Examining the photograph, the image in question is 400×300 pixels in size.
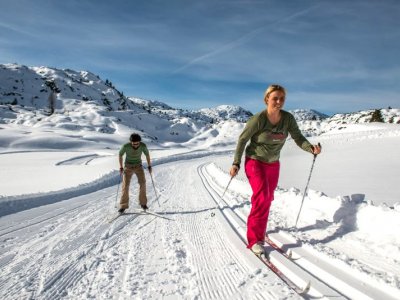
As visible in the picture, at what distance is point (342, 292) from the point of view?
3.66 metres

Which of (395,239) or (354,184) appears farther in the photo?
(354,184)

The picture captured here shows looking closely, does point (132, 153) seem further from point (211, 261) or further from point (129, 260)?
point (211, 261)

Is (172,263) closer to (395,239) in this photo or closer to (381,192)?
(395,239)

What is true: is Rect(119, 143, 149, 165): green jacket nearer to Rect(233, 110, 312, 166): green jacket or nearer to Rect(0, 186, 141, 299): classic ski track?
Rect(0, 186, 141, 299): classic ski track

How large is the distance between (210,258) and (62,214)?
5213 mm

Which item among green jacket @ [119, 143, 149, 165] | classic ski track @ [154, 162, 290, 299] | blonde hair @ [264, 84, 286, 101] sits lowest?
classic ski track @ [154, 162, 290, 299]

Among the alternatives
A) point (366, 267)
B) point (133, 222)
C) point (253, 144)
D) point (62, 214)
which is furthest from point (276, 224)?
point (62, 214)

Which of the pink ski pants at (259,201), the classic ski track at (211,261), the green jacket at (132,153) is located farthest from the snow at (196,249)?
the green jacket at (132,153)

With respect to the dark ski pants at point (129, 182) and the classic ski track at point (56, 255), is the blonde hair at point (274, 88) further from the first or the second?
the dark ski pants at point (129, 182)

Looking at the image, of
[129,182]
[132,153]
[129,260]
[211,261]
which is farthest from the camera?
[129,182]

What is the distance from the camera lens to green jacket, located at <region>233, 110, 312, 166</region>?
5234mm

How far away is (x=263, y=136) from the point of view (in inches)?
209

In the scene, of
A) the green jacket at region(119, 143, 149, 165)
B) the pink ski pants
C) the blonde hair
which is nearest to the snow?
the pink ski pants

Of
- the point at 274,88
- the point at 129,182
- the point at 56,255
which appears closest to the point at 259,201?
the point at 274,88
